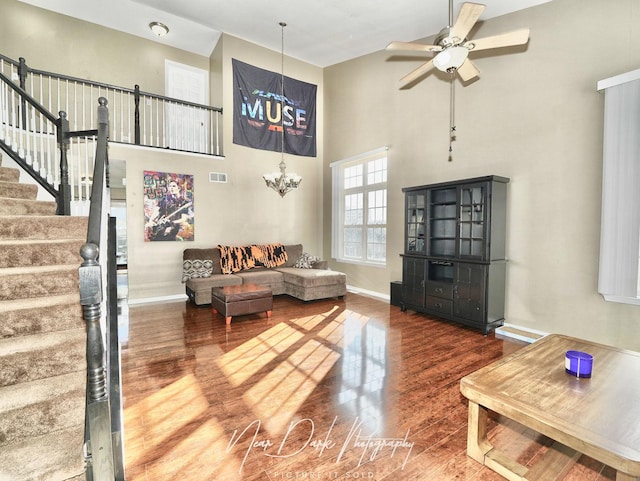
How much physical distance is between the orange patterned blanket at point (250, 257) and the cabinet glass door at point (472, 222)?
3.73 m

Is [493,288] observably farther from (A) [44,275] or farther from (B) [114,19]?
(B) [114,19]

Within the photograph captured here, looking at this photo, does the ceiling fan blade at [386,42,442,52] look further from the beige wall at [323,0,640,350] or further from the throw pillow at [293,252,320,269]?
the throw pillow at [293,252,320,269]

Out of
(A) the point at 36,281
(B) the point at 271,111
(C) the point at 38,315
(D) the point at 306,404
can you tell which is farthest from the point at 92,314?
(B) the point at 271,111

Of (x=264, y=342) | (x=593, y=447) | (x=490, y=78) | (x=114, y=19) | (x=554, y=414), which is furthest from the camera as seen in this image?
(x=114, y=19)

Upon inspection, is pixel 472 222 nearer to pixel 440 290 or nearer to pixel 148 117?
pixel 440 290

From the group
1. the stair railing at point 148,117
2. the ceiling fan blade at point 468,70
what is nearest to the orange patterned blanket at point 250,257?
the stair railing at point 148,117

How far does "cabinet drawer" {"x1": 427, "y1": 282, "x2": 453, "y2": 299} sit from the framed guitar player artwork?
4.45 metres

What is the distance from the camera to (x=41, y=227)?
265 cm

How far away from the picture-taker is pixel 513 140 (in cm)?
411

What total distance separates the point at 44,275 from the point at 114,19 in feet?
19.2

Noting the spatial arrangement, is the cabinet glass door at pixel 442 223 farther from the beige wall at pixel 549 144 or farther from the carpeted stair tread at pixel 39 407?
the carpeted stair tread at pixel 39 407

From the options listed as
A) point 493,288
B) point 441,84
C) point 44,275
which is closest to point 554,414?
point 493,288

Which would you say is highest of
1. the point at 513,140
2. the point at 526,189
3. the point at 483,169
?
the point at 513,140

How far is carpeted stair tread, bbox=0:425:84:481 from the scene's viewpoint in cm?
126
